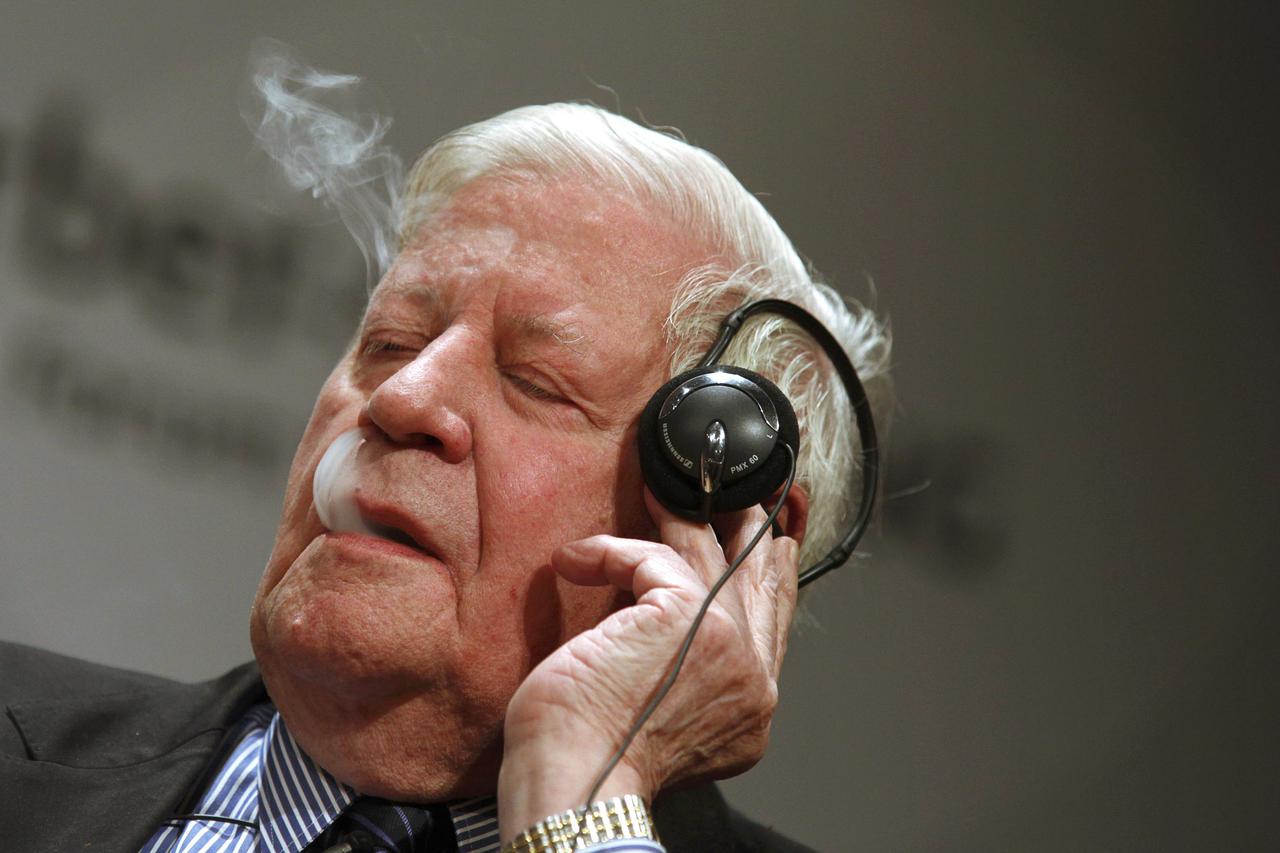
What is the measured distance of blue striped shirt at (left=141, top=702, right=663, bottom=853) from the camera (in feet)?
4.94

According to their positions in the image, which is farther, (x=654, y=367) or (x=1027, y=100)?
(x=1027, y=100)

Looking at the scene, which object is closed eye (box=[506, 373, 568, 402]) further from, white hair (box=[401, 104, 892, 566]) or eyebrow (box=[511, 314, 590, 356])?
white hair (box=[401, 104, 892, 566])

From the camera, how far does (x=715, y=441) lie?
1.43 m

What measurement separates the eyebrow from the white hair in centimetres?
15

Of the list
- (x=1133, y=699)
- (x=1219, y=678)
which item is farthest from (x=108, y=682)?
(x=1219, y=678)

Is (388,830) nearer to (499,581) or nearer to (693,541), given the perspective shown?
(499,581)

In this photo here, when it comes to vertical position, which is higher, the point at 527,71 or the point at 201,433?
the point at 527,71

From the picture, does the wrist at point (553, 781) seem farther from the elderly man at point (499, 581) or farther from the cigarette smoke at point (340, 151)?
the cigarette smoke at point (340, 151)

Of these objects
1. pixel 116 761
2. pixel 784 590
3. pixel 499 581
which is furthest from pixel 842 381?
pixel 116 761

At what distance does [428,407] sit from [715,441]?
36 cm

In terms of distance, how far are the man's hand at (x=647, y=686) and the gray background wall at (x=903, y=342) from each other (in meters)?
0.87

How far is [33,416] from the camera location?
2430mm

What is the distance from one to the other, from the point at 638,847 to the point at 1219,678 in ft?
4.97

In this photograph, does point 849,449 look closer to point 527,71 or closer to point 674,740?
point 674,740
